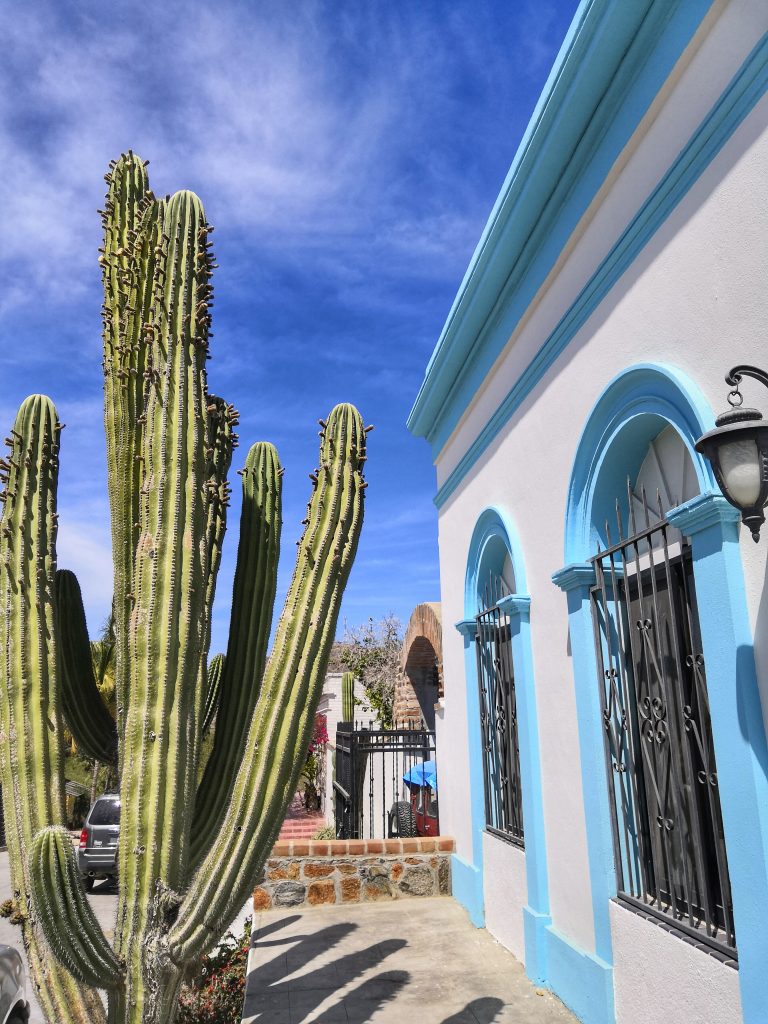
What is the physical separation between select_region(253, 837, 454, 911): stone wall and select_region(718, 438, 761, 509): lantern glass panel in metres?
5.64

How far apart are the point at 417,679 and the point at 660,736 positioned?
27.6 ft

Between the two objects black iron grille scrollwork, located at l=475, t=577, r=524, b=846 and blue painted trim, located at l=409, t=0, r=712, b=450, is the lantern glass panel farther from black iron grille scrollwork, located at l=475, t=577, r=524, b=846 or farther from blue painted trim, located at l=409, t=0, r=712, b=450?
black iron grille scrollwork, located at l=475, t=577, r=524, b=846

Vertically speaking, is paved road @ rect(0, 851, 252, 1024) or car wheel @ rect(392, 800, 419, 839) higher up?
car wheel @ rect(392, 800, 419, 839)

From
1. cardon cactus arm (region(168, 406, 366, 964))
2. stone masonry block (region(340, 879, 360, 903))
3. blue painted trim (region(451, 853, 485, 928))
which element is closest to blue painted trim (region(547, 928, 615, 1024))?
blue painted trim (region(451, 853, 485, 928))

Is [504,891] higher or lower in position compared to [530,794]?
lower

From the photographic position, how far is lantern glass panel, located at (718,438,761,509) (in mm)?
2703

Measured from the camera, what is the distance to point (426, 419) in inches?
331

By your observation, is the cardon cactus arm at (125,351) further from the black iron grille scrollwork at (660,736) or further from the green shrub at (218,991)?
the green shrub at (218,991)

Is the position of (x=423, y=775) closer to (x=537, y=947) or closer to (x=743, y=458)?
(x=537, y=947)

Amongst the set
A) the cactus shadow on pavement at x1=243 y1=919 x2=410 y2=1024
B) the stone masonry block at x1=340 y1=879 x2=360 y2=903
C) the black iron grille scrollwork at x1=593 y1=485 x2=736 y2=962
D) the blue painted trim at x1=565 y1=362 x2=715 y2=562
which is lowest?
the cactus shadow on pavement at x1=243 y1=919 x2=410 y2=1024

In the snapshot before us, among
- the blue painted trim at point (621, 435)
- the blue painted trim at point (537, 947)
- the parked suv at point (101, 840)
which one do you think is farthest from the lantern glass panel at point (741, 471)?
the parked suv at point (101, 840)

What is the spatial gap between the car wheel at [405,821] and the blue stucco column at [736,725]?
6.65 m

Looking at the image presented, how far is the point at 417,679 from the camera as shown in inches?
469

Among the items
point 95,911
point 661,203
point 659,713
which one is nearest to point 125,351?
point 661,203
